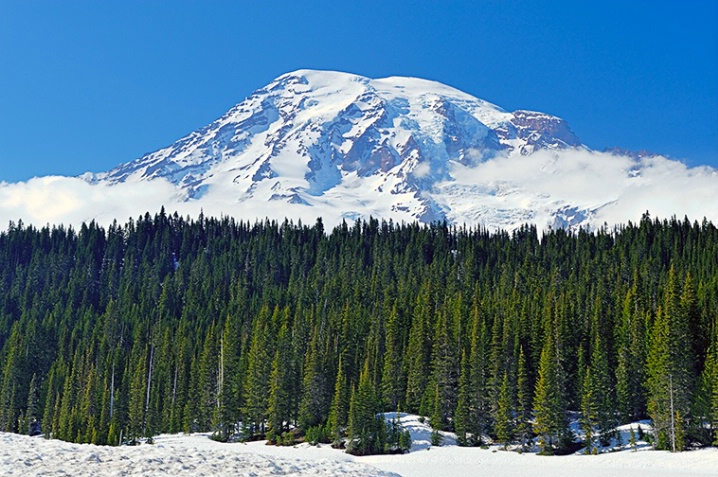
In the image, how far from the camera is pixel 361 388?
80.6 metres

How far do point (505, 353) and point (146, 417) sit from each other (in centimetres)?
4716

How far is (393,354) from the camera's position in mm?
106688

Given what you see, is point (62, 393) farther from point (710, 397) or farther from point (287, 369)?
point (710, 397)

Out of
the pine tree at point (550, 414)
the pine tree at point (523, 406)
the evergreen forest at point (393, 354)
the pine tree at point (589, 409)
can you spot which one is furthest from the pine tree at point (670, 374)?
the pine tree at point (523, 406)

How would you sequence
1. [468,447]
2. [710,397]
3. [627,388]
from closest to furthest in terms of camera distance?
[710,397], [468,447], [627,388]

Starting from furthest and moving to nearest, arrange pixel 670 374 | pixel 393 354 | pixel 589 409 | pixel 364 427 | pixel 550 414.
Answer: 1. pixel 393 354
2. pixel 589 409
3. pixel 364 427
4. pixel 550 414
5. pixel 670 374

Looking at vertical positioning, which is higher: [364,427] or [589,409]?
[589,409]

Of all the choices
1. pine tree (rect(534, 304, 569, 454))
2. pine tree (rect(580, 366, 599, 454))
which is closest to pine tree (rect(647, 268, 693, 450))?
pine tree (rect(580, 366, 599, 454))

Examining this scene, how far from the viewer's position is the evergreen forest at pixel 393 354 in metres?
80.2

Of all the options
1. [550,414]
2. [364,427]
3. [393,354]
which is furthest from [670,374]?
[393,354]

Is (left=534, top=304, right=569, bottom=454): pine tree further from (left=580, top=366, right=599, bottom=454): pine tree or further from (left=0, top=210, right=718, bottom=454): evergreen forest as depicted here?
(left=580, top=366, right=599, bottom=454): pine tree

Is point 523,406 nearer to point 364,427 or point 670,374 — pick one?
point 670,374

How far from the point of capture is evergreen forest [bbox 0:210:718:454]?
80.2 m

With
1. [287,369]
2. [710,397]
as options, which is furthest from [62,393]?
[710,397]
